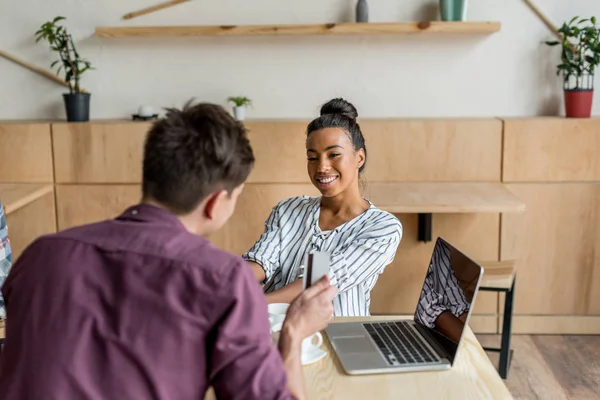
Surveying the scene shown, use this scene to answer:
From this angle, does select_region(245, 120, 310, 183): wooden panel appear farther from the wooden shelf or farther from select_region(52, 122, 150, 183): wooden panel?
select_region(52, 122, 150, 183): wooden panel

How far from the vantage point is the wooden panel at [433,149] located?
141 inches

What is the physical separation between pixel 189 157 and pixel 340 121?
136 cm

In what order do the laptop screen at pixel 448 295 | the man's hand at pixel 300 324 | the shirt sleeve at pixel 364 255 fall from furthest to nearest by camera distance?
the shirt sleeve at pixel 364 255, the laptop screen at pixel 448 295, the man's hand at pixel 300 324

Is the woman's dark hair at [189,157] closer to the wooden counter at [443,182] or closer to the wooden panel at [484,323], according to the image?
the wooden counter at [443,182]

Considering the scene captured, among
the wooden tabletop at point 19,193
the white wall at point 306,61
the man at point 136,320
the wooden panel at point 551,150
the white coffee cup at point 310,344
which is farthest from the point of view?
the white wall at point 306,61

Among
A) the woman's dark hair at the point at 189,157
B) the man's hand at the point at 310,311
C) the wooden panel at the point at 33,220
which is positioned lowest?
the wooden panel at the point at 33,220

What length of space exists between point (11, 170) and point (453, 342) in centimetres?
282

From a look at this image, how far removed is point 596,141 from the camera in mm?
3545

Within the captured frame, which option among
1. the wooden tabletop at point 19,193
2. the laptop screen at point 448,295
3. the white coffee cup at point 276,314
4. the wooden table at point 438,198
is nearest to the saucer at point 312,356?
the white coffee cup at point 276,314

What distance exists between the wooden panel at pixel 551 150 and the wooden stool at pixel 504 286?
1.94 feet

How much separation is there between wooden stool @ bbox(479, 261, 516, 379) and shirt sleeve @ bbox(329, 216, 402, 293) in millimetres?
1015

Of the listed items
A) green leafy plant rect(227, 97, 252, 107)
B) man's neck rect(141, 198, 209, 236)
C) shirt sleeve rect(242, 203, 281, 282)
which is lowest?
shirt sleeve rect(242, 203, 281, 282)

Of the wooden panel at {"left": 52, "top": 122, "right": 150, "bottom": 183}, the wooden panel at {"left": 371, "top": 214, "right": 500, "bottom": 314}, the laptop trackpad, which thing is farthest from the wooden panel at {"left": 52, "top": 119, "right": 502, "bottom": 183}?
Result: the laptop trackpad

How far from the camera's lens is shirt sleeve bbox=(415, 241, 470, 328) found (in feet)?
5.31
